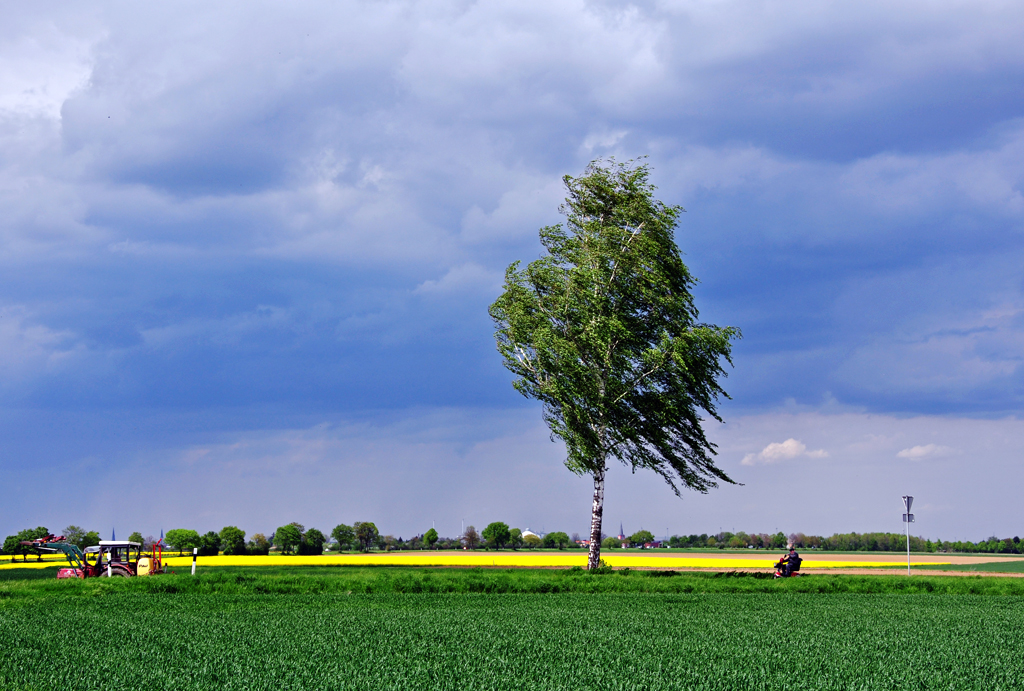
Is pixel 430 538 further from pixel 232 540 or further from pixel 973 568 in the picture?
pixel 973 568

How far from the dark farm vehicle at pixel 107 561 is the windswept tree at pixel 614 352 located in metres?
20.1

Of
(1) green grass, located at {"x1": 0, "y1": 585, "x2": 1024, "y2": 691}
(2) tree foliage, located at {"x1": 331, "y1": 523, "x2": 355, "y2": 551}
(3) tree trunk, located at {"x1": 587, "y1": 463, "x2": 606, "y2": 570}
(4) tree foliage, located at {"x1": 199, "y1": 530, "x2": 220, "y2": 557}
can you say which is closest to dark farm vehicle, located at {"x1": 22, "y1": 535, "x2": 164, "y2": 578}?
(1) green grass, located at {"x1": 0, "y1": 585, "x2": 1024, "y2": 691}

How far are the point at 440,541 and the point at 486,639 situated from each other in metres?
Answer: 149

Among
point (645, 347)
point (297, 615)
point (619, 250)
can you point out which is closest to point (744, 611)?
point (297, 615)

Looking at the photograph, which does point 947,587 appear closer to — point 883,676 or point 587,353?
point 587,353

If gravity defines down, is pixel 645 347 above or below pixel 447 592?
above

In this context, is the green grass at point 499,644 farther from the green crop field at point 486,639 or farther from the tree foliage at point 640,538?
the tree foliage at point 640,538

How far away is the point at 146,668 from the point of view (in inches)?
504

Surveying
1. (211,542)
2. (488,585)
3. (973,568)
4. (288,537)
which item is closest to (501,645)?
(488,585)

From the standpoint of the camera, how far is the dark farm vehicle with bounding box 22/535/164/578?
35.5m

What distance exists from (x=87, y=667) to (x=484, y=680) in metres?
6.81

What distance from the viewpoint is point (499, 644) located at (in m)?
15.1

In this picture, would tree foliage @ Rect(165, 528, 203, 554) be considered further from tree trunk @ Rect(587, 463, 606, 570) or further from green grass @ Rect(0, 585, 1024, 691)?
green grass @ Rect(0, 585, 1024, 691)

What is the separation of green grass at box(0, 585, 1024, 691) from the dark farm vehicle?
11.6 meters
